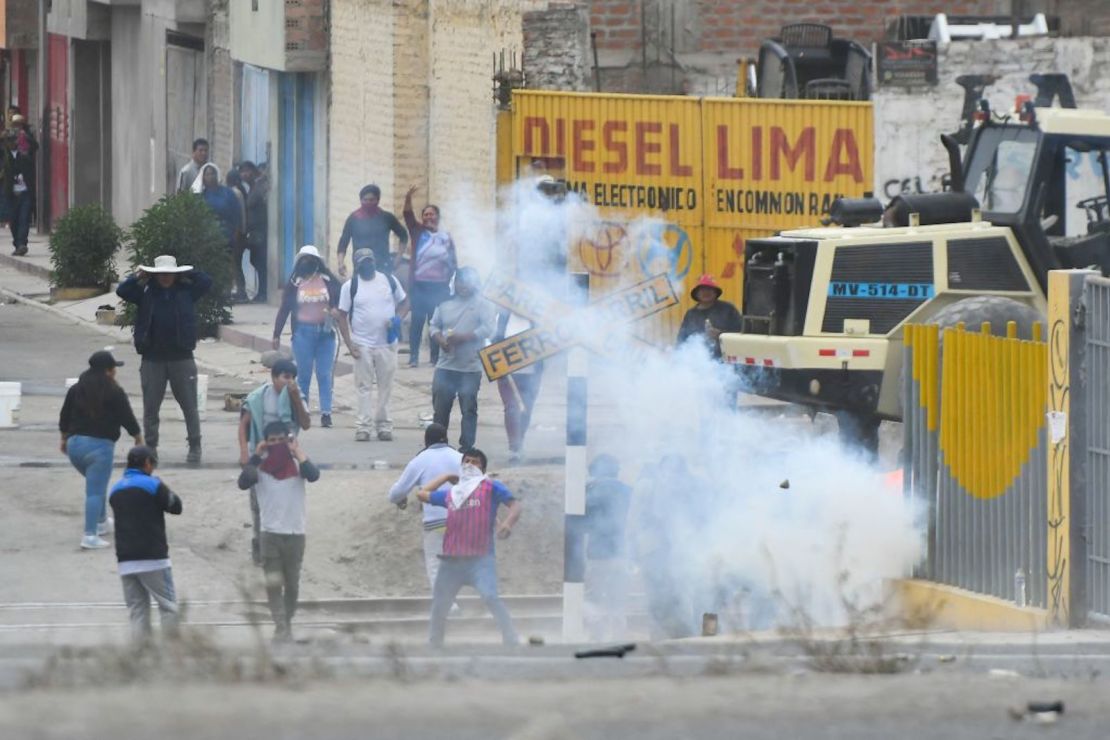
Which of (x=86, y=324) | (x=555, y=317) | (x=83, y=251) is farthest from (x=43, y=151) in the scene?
(x=555, y=317)

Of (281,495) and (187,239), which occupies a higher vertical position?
(187,239)

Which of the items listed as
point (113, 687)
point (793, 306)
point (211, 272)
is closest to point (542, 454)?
point (793, 306)

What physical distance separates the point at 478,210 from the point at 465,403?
20.6ft

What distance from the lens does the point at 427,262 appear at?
69.3 feet

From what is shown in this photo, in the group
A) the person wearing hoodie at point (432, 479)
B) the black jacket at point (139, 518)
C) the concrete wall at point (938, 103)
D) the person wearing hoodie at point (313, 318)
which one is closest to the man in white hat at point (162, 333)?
the person wearing hoodie at point (313, 318)

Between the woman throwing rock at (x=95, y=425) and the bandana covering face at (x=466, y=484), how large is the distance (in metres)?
2.61

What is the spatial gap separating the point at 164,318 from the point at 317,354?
2.44 meters

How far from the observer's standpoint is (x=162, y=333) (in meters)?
17.3

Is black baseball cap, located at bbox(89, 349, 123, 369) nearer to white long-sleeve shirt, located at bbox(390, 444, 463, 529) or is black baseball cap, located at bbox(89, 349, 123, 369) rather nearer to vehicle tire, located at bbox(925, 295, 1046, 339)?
white long-sleeve shirt, located at bbox(390, 444, 463, 529)

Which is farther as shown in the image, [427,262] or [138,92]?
[138,92]

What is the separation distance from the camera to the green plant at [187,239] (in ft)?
79.4

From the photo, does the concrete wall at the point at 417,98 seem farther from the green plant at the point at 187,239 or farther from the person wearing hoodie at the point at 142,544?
the person wearing hoodie at the point at 142,544

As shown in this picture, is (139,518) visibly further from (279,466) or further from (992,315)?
(992,315)

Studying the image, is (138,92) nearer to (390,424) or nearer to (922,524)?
(390,424)
